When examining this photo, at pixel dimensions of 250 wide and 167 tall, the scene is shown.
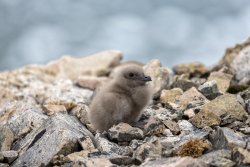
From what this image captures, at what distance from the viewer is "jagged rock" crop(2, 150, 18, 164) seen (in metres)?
9.45

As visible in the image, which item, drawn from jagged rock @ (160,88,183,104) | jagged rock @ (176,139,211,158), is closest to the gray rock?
jagged rock @ (160,88,183,104)

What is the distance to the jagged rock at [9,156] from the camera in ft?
31.0

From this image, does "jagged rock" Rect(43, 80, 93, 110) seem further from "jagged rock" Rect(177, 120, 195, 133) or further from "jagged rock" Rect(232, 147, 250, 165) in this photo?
"jagged rock" Rect(232, 147, 250, 165)

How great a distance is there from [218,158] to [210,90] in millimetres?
4073

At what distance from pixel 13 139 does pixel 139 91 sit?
2337 mm

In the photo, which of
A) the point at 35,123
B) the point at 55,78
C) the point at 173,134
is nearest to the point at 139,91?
the point at 173,134

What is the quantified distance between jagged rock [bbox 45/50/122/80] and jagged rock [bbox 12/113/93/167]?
10880 mm

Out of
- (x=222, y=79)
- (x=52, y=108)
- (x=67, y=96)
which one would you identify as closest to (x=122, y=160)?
(x=52, y=108)

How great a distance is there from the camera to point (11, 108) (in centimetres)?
1234

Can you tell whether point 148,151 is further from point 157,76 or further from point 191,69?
point 191,69

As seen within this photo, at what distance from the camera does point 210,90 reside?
1184 cm

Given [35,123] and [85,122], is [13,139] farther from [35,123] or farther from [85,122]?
[85,122]

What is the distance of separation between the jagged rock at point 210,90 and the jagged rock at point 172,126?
1.97 meters

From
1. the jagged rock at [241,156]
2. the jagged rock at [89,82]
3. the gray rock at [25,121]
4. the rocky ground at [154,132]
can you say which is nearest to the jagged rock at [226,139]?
the rocky ground at [154,132]
